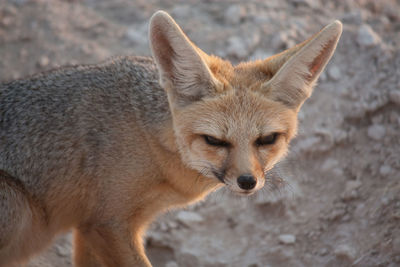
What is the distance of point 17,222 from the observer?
3.74 metres

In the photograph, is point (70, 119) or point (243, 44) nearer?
point (70, 119)

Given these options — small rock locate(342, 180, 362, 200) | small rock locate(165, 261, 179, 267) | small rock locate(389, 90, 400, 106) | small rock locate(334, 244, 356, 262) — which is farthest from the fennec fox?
small rock locate(389, 90, 400, 106)

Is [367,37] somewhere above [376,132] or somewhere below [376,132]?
above

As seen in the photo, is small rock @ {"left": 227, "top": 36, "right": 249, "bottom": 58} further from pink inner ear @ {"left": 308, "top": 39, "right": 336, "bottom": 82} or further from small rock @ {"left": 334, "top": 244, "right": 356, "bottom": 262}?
small rock @ {"left": 334, "top": 244, "right": 356, "bottom": 262}

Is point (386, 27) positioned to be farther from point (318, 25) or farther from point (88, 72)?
point (88, 72)

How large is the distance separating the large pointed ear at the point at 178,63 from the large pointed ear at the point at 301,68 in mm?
498

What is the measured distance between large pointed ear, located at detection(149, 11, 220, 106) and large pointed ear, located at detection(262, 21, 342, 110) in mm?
498

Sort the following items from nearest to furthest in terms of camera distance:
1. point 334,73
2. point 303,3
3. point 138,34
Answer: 1. point 334,73
2. point 138,34
3. point 303,3

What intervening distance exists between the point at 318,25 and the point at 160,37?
380 centimetres

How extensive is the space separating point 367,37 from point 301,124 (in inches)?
61.3

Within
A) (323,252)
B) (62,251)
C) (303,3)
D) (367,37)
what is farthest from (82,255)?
(303,3)

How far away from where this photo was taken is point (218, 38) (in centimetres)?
656

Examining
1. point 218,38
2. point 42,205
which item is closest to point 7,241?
point 42,205

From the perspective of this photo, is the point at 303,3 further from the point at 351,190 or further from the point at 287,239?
the point at 287,239
